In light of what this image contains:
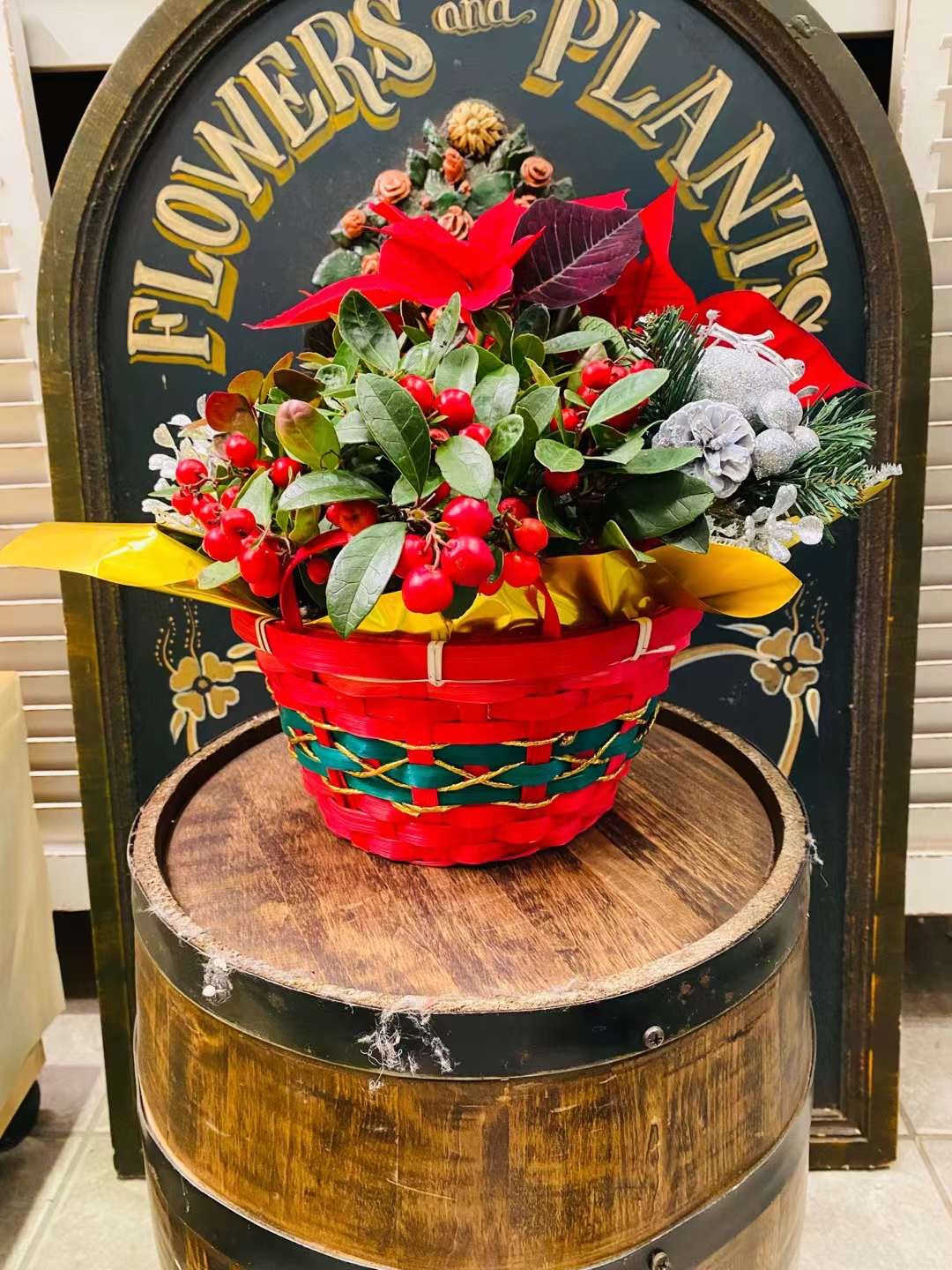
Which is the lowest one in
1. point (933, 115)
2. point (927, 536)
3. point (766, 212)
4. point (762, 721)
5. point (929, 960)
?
point (929, 960)

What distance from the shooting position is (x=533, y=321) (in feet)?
2.45

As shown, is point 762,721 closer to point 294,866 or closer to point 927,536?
point 927,536

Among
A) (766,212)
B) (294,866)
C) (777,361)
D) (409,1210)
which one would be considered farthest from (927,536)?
(409,1210)

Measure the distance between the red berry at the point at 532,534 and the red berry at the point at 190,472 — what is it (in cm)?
26

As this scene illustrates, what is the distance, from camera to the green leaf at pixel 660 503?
0.63m

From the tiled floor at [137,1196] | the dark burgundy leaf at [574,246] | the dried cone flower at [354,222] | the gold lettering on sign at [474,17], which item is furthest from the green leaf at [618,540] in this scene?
the tiled floor at [137,1196]

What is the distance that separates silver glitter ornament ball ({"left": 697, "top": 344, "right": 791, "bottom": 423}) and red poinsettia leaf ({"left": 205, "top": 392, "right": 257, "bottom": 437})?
0.33m

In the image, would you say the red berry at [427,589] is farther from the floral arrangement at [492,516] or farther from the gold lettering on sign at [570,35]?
the gold lettering on sign at [570,35]

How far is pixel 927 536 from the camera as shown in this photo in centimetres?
141

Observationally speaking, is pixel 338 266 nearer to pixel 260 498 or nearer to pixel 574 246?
pixel 574 246

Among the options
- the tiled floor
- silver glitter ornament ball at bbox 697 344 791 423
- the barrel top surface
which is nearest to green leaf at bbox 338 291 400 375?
silver glitter ornament ball at bbox 697 344 791 423

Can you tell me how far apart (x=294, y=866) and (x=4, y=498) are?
3.00 ft

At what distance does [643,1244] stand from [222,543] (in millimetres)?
539

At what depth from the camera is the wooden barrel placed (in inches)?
24.7
